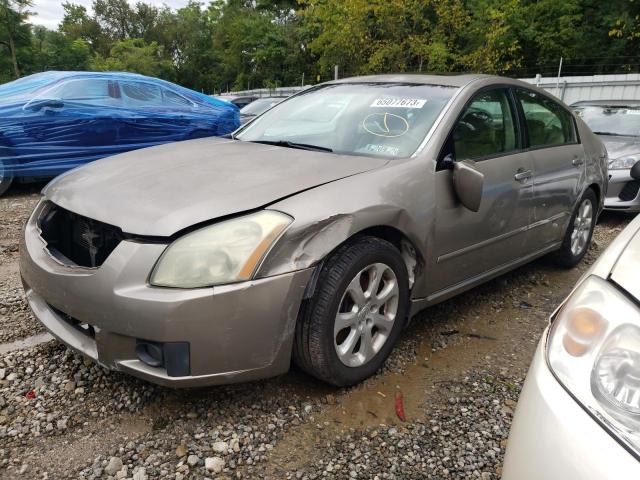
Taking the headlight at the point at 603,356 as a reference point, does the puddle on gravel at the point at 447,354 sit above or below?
below

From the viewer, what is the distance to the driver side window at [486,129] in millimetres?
2748

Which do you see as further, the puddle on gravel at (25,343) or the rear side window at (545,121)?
the rear side window at (545,121)

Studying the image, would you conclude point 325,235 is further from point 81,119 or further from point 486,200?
point 81,119

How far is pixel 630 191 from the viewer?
575 centimetres


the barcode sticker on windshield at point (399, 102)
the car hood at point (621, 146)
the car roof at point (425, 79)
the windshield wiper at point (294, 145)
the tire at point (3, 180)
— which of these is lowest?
the tire at point (3, 180)

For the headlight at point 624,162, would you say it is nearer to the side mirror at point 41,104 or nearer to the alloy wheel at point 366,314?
the alloy wheel at point 366,314

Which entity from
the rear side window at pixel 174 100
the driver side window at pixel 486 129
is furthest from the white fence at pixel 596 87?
the driver side window at pixel 486 129

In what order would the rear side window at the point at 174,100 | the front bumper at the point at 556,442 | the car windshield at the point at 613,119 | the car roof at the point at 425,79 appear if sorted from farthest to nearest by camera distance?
1. the rear side window at the point at 174,100
2. the car windshield at the point at 613,119
3. the car roof at the point at 425,79
4. the front bumper at the point at 556,442

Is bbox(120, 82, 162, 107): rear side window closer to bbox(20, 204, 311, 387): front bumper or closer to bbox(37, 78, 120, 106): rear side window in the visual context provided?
bbox(37, 78, 120, 106): rear side window

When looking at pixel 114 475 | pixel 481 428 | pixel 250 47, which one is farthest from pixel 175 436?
pixel 250 47

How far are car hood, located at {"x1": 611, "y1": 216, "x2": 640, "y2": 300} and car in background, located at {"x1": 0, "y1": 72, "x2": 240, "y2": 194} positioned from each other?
20.7ft

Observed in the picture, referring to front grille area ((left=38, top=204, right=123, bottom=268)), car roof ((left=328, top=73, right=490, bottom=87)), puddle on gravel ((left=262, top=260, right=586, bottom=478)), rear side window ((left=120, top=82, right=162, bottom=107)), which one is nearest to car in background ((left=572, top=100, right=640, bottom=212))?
puddle on gravel ((left=262, top=260, right=586, bottom=478))

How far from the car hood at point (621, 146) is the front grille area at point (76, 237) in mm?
6000

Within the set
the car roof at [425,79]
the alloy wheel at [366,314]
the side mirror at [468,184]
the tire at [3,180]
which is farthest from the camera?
the tire at [3,180]
